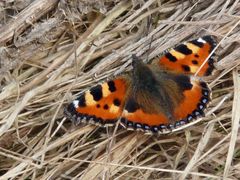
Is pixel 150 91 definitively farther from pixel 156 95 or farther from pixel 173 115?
pixel 173 115

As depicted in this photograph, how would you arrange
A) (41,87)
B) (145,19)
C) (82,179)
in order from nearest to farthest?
1. (82,179)
2. (41,87)
3. (145,19)

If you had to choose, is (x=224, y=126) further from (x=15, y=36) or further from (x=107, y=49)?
(x=15, y=36)

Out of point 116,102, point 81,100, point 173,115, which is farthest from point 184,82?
point 81,100

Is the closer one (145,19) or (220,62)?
(220,62)

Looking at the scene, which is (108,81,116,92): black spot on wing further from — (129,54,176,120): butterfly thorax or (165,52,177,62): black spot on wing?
(165,52,177,62): black spot on wing

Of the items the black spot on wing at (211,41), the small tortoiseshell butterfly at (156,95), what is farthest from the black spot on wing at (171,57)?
the black spot on wing at (211,41)

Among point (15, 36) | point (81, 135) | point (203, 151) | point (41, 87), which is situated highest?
point (15, 36)

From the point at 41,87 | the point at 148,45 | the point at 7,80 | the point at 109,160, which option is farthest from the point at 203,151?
the point at 7,80
